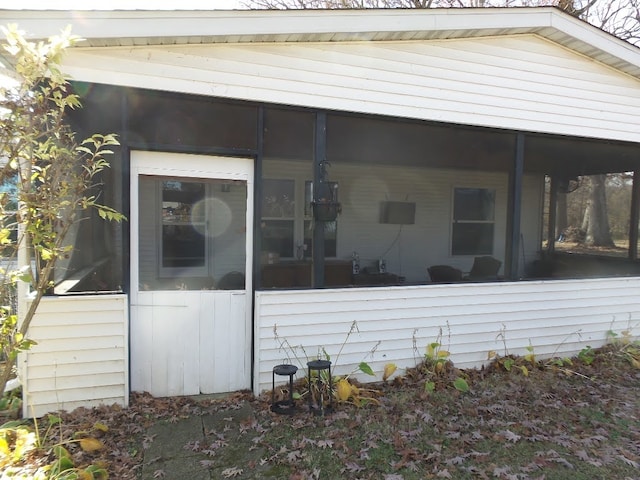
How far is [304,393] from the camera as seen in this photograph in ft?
12.0

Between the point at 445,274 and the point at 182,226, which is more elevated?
the point at 182,226

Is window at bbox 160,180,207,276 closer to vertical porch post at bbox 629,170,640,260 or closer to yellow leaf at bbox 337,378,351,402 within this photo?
yellow leaf at bbox 337,378,351,402

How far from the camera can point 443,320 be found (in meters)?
4.33

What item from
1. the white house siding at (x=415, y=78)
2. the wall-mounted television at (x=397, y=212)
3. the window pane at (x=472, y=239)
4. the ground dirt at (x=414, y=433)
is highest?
the white house siding at (x=415, y=78)

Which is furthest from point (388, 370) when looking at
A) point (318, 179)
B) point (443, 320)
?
point (318, 179)

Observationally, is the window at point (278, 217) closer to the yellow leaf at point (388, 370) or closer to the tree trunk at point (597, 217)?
the yellow leaf at point (388, 370)

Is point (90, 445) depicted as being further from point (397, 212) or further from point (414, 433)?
point (397, 212)

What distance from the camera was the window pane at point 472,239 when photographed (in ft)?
27.2

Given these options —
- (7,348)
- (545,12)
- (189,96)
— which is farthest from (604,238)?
(7,348)

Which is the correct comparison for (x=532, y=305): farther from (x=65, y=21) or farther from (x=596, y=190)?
(x=596, y=190)

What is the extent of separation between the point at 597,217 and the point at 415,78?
22.5 feet

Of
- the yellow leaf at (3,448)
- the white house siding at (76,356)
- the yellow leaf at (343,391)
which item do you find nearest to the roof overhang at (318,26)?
the white house siding at (76,356)

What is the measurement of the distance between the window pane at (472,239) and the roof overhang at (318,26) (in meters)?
3.95

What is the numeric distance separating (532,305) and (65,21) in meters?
5.07
